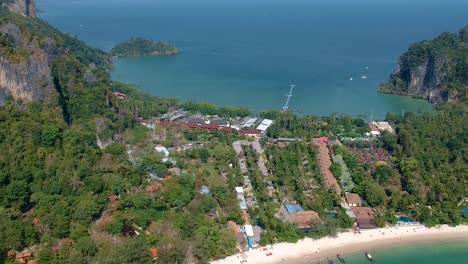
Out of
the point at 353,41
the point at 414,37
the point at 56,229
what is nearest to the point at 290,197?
the point at 56,229

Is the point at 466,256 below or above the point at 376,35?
below

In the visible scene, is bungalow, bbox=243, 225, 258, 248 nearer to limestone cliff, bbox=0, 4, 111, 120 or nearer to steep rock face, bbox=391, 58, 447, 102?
limestone cliff, bbox=0, 4, 111, 120

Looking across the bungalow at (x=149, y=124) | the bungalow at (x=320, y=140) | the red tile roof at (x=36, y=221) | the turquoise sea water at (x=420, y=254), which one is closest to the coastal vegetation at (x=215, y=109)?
the bungalow at (x=149, y=124)

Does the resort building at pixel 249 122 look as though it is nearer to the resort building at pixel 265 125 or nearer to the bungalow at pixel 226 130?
the resort building at pixel 265 125

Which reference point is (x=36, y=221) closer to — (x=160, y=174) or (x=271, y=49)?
(x=160, y=174)

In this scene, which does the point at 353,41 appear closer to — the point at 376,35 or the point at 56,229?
the point at 376,35

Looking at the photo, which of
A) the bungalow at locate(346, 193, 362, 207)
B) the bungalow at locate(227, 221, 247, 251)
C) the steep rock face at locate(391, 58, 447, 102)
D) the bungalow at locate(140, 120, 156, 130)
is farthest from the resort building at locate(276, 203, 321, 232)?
the steep rock face at locate(391, 58, 447, 102)

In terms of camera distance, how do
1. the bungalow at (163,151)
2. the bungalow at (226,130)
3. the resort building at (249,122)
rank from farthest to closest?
the resort building at (249,122), the bungalow at (226,130), the bungalow at (163,151)

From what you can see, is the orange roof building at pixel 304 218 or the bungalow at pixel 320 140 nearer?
the orange roof building at pixel 304 218
